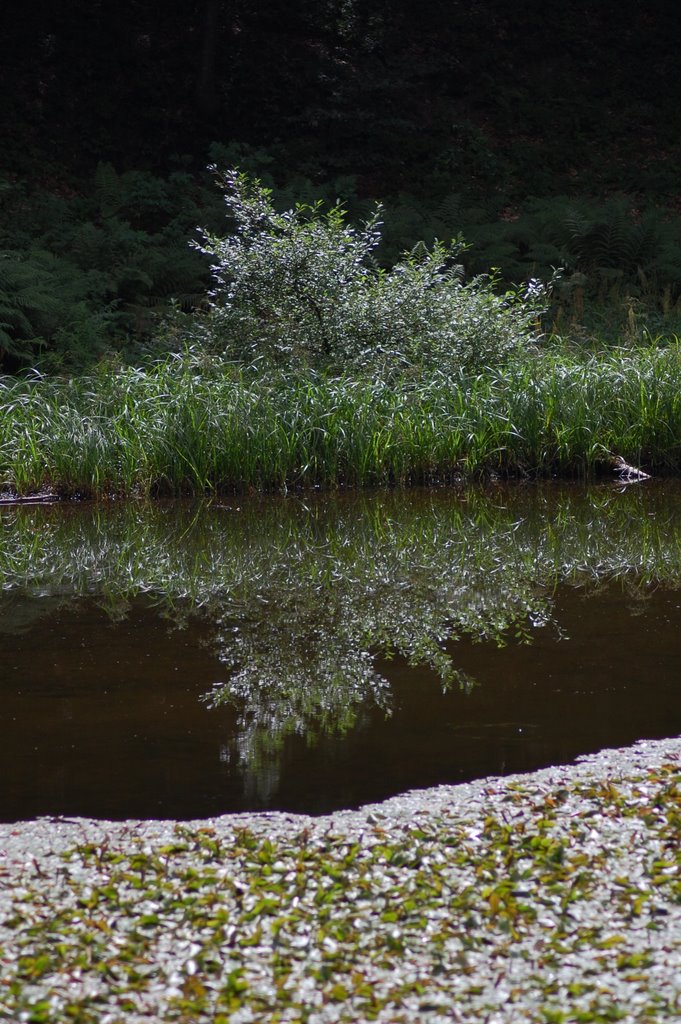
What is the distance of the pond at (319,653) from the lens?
2.95 m

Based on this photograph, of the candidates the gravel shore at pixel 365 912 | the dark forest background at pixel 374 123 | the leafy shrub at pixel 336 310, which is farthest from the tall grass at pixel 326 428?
the gravel shore at pixel 365 912

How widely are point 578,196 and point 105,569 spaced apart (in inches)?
576

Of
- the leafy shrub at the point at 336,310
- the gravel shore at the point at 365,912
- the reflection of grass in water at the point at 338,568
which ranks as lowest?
the reflection of grass in water at the point at 338,568

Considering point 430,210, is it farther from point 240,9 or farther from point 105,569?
point 105,569

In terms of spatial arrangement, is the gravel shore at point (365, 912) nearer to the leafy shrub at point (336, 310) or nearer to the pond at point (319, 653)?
the pond at point (319, 653)

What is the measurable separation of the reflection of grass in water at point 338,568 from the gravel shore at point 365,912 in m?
0.71

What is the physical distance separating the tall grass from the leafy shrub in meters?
0.50

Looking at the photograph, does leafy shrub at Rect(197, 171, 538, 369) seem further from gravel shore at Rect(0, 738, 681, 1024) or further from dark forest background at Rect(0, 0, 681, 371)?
gravel shore at Rect(0, 738, 681, 1024)

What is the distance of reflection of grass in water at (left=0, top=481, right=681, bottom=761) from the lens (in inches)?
152

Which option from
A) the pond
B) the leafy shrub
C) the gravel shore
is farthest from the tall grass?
the gravel shore

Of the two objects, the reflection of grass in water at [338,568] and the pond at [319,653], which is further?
the reflection of grass in water at [338,568]

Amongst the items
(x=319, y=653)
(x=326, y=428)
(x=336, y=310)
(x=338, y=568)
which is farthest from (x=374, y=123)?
(x=319, y=653)

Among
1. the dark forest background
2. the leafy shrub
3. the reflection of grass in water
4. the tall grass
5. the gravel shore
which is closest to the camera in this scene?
the gravel shore

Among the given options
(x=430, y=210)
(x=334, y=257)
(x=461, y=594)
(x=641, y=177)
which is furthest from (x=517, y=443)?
(x=641, y=177)
